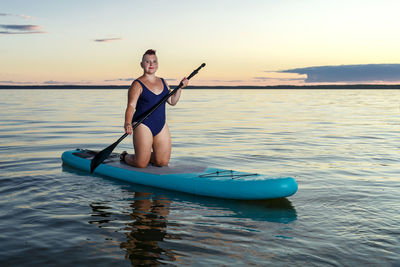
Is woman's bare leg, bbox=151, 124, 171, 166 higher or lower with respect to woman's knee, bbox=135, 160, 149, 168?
higher

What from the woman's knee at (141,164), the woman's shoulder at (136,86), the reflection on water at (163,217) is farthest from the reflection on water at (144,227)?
the woman's shoulder at (136,86)

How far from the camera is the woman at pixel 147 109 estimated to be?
671cm

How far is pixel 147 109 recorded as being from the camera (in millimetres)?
6734

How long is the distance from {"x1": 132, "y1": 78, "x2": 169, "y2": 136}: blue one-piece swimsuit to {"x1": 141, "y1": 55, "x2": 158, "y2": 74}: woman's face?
26cm

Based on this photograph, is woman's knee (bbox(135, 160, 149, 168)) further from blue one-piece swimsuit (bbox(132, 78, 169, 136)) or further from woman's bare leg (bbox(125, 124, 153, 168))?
blue one-piece swimsuit (bbox(132, 78, 169, 136))

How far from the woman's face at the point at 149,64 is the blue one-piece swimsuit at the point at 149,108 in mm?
265

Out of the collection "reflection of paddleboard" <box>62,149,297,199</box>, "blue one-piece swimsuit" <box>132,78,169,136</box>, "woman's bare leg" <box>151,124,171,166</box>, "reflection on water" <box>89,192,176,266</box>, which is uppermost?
"blue one-piece swimsuit" <box>132,78,169,136</box>

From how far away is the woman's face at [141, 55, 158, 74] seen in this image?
6.78 metres

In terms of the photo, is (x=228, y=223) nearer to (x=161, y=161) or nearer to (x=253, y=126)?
(x=161, y=161)

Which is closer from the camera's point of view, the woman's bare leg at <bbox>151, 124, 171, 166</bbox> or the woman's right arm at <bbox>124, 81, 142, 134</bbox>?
the woman's right arm at <bbox>124, 81, 142, 134</bbox>

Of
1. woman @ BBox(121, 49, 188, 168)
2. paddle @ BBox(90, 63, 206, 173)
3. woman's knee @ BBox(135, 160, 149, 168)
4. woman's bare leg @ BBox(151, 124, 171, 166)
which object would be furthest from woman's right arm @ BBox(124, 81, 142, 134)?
woman's knee @ BBox(135, 160, 149, 168)

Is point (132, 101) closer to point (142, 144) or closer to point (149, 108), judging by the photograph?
point (149, 108)

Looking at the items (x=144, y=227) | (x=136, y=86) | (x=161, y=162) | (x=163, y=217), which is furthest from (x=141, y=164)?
(x=144, y=227)

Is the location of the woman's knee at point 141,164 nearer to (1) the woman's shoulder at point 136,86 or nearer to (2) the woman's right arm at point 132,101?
(2) the woman's right arm at point 132,101
